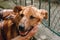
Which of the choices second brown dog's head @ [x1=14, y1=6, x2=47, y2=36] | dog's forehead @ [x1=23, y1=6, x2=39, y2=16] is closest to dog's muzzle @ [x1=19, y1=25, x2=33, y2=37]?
second brown dog's head @ [x1=14, y1=6, x2=47, y2=36]

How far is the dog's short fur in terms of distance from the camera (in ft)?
10.5

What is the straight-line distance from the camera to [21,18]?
323 cm

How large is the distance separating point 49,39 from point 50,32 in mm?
254

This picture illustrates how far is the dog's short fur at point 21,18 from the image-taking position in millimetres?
3188

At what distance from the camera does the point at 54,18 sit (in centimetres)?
445

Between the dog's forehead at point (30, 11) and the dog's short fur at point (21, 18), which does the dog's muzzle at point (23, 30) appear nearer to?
the dog's short fur at point (21, 18)

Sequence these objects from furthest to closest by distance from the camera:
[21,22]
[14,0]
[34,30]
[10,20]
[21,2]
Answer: [14,0], [21,2], [10,20], [34,30], [21,22]

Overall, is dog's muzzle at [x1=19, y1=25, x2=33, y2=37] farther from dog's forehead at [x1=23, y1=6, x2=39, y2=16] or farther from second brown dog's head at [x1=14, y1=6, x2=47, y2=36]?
dog's forehead at [x1=23, y1=6, x2=39, y2=16]

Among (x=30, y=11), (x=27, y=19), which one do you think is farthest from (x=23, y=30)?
(x=30, y=11)

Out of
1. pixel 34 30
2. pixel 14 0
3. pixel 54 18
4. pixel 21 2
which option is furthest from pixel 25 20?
pixel 14 0

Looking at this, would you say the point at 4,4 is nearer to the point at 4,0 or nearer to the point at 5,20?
the point at 4,0

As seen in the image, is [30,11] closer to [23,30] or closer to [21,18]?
[21,18]

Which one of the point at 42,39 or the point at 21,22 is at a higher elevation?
the point at 21,22

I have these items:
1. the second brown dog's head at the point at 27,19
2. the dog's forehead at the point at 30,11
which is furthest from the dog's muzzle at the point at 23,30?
the dog's forehead at the point at 30,11
